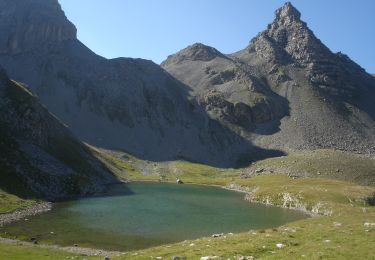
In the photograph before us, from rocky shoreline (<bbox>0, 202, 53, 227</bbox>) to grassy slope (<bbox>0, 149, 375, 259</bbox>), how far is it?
2037cm

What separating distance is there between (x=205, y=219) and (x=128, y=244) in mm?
22600

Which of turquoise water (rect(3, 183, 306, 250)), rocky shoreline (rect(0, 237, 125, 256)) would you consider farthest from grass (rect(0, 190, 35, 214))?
rocky shoreline (rect(0, 237, 125, 256))

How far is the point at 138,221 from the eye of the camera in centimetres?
6225

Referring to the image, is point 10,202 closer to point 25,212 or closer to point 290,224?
point 25,212

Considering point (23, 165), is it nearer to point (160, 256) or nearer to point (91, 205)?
point (91, 205)

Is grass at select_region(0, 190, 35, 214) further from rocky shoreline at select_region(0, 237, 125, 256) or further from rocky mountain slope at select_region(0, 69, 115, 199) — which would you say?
rocky shoreline at select_region(0, 237, 125, 256)

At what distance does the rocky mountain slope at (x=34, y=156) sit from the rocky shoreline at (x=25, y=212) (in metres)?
5.15

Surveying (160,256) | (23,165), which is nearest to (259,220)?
(160,256)

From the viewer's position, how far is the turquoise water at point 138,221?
4891 cm

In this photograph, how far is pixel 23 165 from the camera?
271 feet

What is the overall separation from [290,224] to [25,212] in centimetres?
3902

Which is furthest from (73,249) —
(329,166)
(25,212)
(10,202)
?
(329,166)

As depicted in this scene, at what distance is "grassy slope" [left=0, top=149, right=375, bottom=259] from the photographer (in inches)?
1107

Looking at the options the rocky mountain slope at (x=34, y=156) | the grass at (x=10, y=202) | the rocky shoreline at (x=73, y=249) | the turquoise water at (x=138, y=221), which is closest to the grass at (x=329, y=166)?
the turquoise water at (x=138, y=221)
